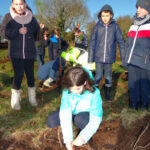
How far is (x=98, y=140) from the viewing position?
216cm

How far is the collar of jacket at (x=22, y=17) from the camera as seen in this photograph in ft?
7.99

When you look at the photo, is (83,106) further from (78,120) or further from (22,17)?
(22,17)

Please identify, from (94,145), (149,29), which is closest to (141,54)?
(149,29)

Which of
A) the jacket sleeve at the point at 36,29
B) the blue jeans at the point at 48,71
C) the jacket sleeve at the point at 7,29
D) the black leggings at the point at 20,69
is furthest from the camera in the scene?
the blue jeans at the point at 48,71

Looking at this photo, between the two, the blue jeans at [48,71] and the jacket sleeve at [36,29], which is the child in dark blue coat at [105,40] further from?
the jacket sleeve at [36,29]

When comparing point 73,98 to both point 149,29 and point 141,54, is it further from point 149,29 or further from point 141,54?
point 149,29

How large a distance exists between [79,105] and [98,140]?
23.3 inches

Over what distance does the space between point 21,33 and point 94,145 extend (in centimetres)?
205

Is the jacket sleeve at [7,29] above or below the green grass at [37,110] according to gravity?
above

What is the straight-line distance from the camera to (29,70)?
111 inches

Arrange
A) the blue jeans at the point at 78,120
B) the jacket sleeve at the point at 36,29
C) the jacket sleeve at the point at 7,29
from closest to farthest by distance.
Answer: the blue jeans at the point at 78,120 < the jacket sleeve at the point at 7,29 < the jacket sleeve at the point at 36,29

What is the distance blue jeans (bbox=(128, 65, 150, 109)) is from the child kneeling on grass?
1.19 meters

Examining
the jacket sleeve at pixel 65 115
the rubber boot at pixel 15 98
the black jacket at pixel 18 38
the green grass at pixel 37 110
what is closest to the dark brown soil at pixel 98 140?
the green grass at pixel 37 110

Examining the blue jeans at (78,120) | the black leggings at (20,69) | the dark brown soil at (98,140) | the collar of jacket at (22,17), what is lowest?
the dark brown soil at (98,140)
